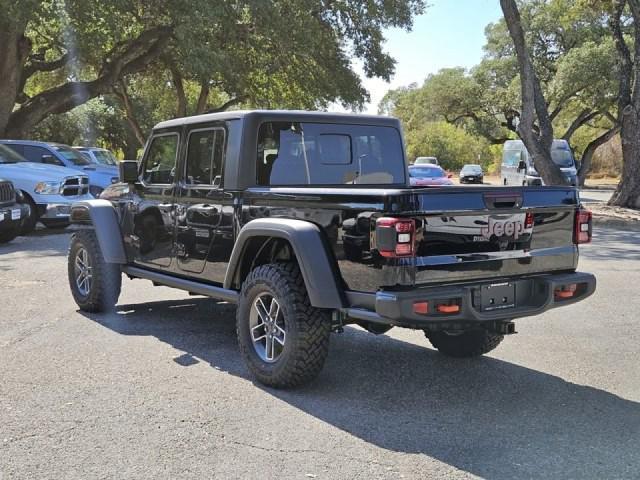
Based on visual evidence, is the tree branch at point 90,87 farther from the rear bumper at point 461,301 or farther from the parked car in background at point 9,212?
the rear bumper at point 461,301

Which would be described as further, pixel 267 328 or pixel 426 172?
pixel 426 172

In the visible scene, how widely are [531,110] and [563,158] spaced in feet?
24.5

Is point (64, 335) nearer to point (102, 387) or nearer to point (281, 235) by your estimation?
point (102, 387)

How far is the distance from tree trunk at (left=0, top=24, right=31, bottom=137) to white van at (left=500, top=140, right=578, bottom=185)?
644 inches

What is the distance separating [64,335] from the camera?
6.28 meters

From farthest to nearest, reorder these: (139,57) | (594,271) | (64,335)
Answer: (139,57) → (594,271) → (64,335)

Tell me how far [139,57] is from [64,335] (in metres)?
20.1

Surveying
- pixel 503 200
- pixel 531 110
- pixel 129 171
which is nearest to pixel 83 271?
pixel 129 171

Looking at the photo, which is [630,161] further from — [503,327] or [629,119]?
[503,327]

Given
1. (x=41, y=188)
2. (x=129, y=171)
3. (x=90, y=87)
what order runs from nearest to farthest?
(x=129, y=171)
(x=41, y=188)
(x=90, y=87)

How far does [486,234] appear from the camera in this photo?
4484 mm

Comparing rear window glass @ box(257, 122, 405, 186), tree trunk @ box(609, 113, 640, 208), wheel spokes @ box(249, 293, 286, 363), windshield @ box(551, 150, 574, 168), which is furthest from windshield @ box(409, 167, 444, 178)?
wheel spokes @ box(249, 293, 286, 363)

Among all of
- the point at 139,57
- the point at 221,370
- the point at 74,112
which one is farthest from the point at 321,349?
the point at 74,112

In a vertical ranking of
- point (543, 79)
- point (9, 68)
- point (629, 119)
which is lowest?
point (629, 119)
